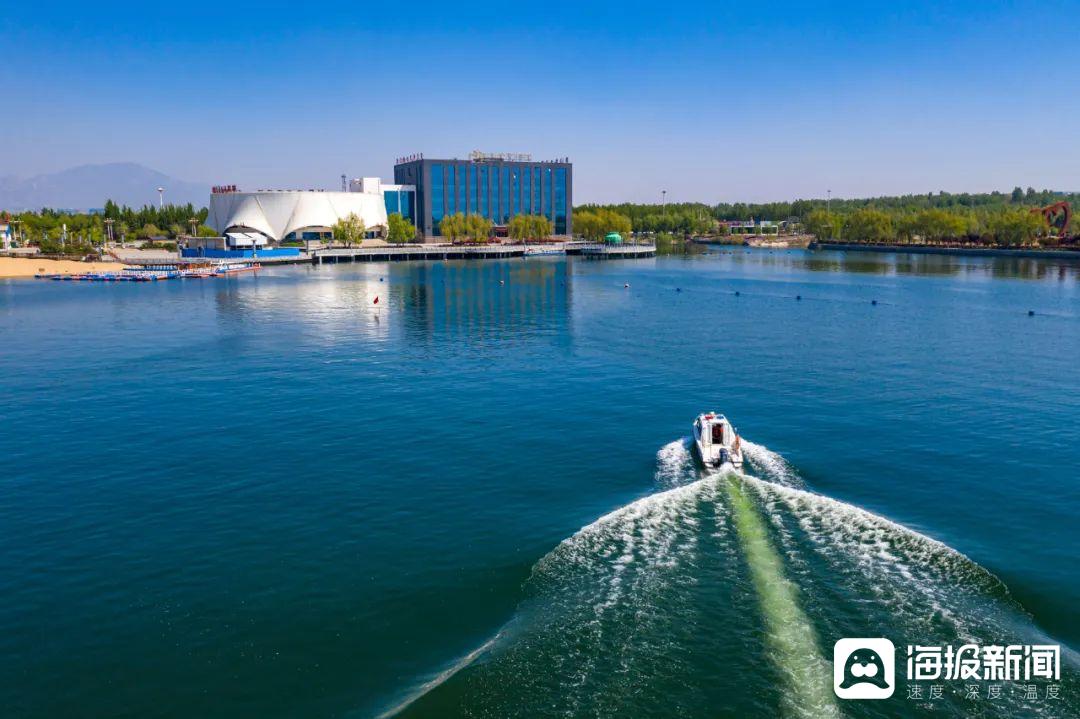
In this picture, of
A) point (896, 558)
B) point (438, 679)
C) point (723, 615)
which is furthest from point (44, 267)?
point (896, 558)

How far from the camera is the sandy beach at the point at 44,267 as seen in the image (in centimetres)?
16638

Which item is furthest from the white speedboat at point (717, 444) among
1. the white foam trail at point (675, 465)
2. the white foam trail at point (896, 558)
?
the white foam trail at point (896, 558)

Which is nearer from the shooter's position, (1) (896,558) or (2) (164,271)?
(1) (896,558)

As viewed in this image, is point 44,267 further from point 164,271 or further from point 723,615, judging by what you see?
point 723,615

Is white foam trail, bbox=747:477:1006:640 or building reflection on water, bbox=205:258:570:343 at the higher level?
building reflection on water, bbox=205:258:570:343

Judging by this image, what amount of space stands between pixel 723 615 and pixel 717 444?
16.6 m

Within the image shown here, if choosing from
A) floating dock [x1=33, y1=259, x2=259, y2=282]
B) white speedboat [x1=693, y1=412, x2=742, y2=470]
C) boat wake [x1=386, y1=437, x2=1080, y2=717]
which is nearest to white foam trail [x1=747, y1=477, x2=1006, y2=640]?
boat wake [x1=386, y1=437, x2=1080, y2=717]

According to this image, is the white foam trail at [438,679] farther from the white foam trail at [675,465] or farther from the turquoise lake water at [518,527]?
the white foam trail at [675,465]

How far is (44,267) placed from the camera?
557ft

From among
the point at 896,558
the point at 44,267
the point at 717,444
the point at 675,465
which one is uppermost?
the point at 44,267

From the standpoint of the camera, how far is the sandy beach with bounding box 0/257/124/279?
6550 inches

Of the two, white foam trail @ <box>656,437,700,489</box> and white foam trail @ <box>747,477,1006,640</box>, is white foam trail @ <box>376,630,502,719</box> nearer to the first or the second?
white foam trail @ <box>747,477,1006,640</box>

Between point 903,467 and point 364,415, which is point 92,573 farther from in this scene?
point 903,467

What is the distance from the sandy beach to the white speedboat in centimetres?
16675
